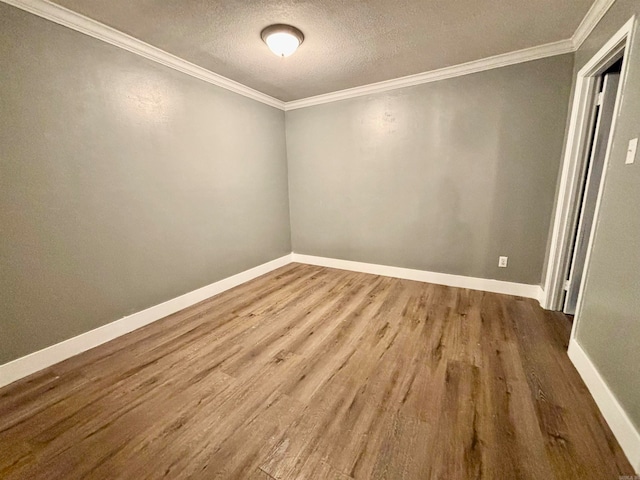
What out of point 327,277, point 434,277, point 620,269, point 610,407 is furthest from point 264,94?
point 610,407

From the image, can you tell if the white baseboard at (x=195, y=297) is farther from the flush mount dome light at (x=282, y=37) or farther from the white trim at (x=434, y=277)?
the flush mount dome light at (x=282, y=37)

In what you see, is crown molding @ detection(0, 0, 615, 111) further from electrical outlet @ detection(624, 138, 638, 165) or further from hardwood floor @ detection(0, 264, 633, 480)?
hardwood floor @ detection(0, 264, 633, 480)

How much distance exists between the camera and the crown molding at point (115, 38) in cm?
164

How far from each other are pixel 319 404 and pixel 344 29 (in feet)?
8.69

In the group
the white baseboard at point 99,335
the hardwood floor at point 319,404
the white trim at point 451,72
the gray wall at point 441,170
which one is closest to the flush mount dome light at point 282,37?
the white trim at point 451,72

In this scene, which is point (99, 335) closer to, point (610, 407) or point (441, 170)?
point (610, 407)

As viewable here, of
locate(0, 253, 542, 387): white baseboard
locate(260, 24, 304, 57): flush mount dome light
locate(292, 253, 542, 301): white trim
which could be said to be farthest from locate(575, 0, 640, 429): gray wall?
locate(260, 24, 304, 57): flush mount dome light

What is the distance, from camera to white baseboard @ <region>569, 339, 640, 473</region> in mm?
1091

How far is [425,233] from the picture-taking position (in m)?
3.18

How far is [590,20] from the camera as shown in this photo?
72.4 inches

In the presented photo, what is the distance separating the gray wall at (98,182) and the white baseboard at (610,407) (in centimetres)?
323

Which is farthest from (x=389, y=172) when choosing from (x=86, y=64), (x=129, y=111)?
(x=86, y=64)

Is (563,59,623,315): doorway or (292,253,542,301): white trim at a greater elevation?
(563,59,623,315): doorway

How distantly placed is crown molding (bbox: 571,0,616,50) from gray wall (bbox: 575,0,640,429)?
8cm
